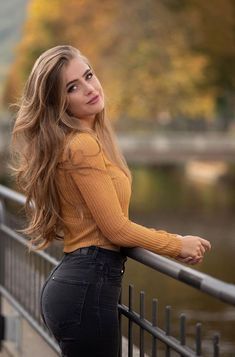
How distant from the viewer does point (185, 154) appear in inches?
1746

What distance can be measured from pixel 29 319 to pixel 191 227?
25.6 meters

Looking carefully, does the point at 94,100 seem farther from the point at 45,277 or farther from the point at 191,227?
the point at 191,227

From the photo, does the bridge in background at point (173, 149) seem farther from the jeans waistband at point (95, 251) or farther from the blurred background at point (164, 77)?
the jeans waistband at point (95, 251)

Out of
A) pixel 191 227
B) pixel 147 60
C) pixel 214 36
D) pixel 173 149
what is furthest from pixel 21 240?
pixel 147 60

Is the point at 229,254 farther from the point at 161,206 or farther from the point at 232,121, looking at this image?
the point at 232,121

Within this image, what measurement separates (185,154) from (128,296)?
133 ft

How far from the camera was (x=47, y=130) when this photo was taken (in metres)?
3.70

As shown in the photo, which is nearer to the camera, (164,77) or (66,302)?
(66,302)

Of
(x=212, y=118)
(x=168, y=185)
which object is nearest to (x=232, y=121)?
(x=212, y=118)

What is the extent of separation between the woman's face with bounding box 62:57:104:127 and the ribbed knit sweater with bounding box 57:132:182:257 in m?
0.12

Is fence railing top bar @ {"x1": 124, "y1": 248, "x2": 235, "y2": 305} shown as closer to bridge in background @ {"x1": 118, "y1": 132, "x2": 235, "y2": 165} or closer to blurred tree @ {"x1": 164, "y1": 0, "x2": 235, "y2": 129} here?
bridge in background @ {"x1": 118, "y1": 132, "x2": 235, "y2": 165}

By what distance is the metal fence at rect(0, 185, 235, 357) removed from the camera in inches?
130

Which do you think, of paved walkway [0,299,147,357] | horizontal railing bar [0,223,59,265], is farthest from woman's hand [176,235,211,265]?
paved walkway [0,299,147,357]

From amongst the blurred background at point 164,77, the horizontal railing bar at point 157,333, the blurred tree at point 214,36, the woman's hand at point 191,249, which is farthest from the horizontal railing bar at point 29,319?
the blurred tree at point 214,36
